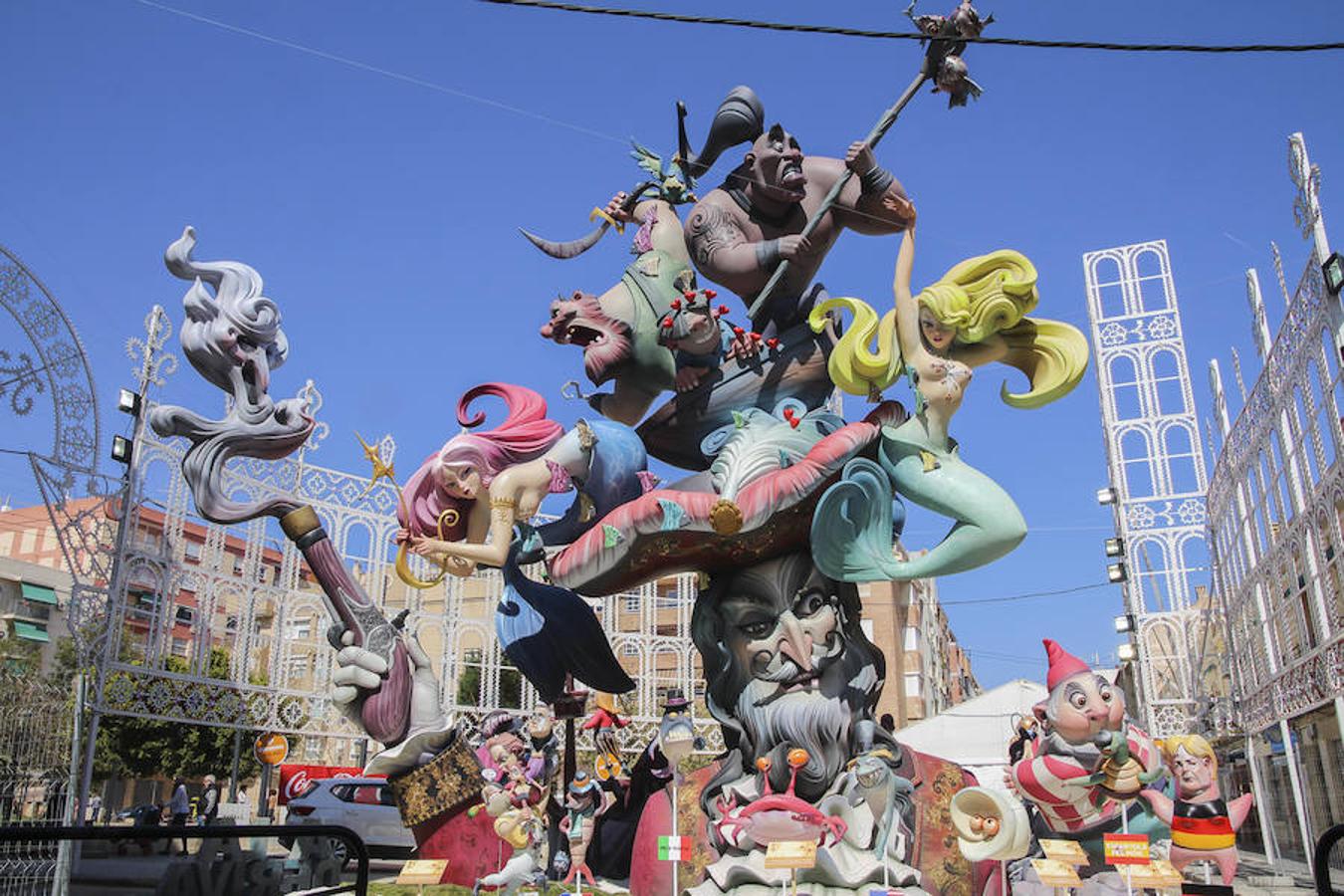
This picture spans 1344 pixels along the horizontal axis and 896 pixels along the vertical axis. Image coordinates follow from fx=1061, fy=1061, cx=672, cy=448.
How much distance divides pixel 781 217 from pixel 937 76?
184 centimetres

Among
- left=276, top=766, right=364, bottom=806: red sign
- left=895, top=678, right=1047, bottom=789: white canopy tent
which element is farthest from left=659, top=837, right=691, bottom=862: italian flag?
left=895, top=678, right=1047, bottom=789: white canopy tent

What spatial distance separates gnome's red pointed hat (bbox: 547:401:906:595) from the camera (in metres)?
7.82

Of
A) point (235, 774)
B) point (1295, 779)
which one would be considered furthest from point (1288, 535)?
point (235, 774)

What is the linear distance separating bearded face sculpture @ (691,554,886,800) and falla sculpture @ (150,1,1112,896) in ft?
0.06

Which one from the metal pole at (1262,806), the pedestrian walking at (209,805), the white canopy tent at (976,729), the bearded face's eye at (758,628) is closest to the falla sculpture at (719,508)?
the bearded face's eye at (758,628)

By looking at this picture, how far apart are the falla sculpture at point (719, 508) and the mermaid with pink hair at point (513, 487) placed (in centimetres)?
2

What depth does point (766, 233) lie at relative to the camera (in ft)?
30.6

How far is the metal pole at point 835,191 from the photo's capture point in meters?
8.17

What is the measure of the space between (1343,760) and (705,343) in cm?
745

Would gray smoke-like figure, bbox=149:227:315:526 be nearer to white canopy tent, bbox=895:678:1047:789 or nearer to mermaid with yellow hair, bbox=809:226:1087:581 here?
mermaid with yellow hair, bbox=809:226:1087:581

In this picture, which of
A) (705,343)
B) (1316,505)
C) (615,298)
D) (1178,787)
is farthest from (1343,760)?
(615,298)

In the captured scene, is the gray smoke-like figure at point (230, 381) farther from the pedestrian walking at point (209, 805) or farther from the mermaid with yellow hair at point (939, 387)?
the mermaid with yellow hair at point (939, 387)

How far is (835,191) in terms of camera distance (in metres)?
8.75

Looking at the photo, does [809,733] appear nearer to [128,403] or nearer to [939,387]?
[939,387]
